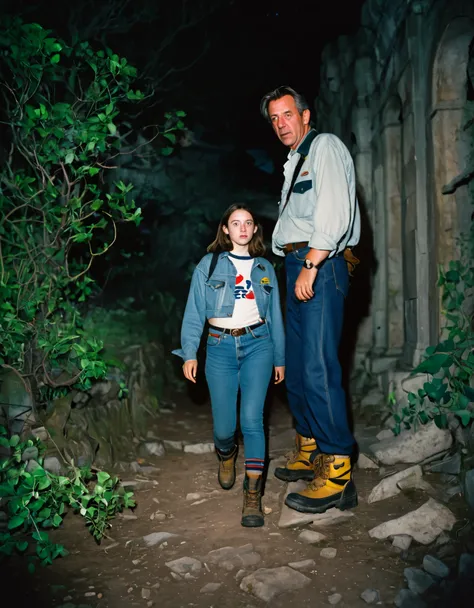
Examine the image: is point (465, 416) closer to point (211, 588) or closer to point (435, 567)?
point (435, 567)

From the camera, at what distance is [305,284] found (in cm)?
314

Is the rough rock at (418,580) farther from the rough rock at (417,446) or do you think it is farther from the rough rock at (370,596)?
the rough rock at (417,446)

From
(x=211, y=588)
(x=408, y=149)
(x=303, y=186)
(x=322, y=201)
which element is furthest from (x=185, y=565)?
(x=408, y=149)

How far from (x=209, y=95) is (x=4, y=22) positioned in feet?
26.1

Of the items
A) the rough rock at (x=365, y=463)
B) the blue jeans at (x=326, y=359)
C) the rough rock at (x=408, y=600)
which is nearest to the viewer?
the rough rock at (x=408, y=600)

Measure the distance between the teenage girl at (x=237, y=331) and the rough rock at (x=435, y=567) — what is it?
1.09m

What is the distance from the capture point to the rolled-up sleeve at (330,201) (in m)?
3.05

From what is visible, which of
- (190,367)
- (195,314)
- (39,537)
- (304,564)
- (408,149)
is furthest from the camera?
(408,149)

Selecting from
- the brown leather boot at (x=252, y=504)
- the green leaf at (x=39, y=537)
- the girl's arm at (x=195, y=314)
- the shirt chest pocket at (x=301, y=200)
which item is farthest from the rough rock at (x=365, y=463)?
the green leaf at (x=39, y=537)

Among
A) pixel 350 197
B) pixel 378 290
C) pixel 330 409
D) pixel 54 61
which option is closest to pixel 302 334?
pixel 330 409

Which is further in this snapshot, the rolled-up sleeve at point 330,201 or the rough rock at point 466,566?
the rolled-up sleeve at point 330,201

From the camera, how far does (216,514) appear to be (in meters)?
3.37

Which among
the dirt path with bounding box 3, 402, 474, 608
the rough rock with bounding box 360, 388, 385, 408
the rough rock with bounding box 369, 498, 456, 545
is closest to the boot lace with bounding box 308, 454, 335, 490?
the dirt path with bounding box 3, 402, 474, 608

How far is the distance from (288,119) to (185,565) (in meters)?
2.63
